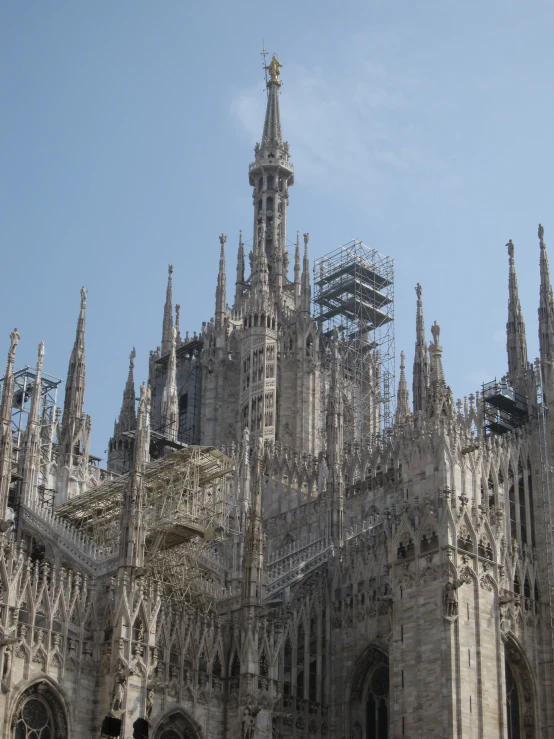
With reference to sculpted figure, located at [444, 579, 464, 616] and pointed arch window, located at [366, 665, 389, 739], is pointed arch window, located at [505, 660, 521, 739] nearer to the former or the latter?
pointed arch window, located at [366, 665, 389, 739]

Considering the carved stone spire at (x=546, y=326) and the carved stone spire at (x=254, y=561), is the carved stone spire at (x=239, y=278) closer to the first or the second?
the carved stone spire at (x=546, y=326)

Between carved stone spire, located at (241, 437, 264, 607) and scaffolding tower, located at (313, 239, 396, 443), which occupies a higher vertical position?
scaffolding tower, located at (313, 239, 396, 443)

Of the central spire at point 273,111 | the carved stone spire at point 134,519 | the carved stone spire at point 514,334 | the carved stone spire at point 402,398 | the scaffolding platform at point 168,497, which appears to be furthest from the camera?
the central spire at point 273,111

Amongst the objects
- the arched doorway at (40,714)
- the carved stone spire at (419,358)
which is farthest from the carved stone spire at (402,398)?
the arched doorway at (40,714)

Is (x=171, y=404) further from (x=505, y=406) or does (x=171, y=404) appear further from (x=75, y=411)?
(x=505, y=406)

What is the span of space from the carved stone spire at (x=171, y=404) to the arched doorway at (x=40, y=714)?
130 feet

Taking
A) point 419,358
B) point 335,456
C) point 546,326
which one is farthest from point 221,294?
point 546,326

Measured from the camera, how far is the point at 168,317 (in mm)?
93062

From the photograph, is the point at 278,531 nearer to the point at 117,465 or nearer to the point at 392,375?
the point at 117,465

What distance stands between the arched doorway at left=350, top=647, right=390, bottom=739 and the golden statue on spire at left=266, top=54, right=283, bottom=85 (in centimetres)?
6253

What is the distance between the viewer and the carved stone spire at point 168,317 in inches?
3574

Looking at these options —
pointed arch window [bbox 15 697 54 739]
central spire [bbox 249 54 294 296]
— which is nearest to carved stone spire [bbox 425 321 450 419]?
pointed arch window [bbox 15 697 54 739]

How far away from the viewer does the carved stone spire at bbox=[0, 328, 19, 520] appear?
3991cm

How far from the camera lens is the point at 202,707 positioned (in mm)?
41156
